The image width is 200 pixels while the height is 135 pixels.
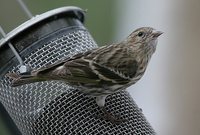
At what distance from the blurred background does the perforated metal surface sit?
2.94 metres

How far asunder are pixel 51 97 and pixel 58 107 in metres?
0.09

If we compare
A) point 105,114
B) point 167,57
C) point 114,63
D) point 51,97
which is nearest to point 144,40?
point 114,63

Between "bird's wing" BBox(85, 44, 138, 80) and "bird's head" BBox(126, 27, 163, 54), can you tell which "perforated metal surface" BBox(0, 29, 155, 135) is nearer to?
"bird's wing" BBox(85, 44, 138, 80)

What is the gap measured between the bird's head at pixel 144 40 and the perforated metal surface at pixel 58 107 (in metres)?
0.39

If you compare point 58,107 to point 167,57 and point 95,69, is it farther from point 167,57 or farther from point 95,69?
point 167,57

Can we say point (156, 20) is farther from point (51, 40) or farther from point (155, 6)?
point (51, 40)

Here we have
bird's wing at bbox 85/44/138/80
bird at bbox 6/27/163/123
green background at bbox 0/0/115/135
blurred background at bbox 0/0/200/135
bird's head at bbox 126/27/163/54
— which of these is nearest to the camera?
bird at bbox 6/27/163/123

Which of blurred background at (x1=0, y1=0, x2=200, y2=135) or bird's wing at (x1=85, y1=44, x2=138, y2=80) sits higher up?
bird's wing at (x1=85, y1=44, x2=138, y2=80)

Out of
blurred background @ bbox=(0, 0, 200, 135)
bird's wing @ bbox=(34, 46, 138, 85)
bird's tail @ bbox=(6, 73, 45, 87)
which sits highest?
bird's tail @ bbox=(6, 73, 45, 87)

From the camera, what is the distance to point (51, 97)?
6.55 metres

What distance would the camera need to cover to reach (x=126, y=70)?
6.64 metres

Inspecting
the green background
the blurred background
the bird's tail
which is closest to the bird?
the bird's tail

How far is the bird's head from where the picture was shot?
679 centimetres

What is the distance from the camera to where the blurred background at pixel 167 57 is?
9.98m
